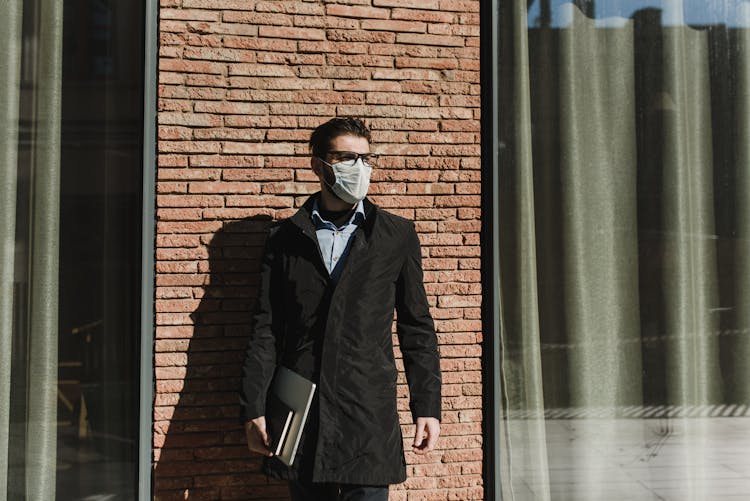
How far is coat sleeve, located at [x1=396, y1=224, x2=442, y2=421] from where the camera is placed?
3.41m

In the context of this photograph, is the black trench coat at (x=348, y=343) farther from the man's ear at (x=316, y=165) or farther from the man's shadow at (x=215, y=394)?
the man's shadow at (x=215, y=394)

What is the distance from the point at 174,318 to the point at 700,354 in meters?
2.95

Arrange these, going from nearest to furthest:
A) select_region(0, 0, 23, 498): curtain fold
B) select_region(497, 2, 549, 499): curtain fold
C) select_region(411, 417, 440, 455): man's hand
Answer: select_region(411, 417, 440, 455): man's hand, select_region(0, 0, 23, 498): curtain fold, select_region(497, 2, 549, 499): curtain fold

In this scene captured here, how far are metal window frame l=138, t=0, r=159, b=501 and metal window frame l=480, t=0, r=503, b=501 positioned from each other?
5.89 feet

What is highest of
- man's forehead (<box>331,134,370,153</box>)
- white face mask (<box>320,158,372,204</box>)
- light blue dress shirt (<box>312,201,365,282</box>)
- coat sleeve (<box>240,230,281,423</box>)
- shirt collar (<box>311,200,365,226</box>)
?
man's forehead (<box>331,134,370,153</box>)

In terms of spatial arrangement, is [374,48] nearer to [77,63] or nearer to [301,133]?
[301,133]

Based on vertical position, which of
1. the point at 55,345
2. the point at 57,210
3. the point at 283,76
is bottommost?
the point at 55,345

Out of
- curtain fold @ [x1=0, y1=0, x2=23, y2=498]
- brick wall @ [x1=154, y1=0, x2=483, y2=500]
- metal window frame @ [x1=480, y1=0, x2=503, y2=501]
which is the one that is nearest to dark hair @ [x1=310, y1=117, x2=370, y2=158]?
brick wall @ [x1=154, y1=0, x2=483, y2=500]

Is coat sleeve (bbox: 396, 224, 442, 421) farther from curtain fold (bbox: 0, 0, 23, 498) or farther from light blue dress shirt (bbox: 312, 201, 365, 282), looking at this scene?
curtain fold (bbox: 0, 0, 23, 498)

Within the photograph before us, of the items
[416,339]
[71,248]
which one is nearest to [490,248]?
[416,339]

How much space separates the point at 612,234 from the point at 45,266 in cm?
308

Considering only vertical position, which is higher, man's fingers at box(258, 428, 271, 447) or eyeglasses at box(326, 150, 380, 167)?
eyeglasses at box(326, 150, 380, 167)

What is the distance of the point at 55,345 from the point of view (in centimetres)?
421

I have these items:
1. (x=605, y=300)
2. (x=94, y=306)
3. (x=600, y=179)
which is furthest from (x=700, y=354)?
(x=94, y=306)
